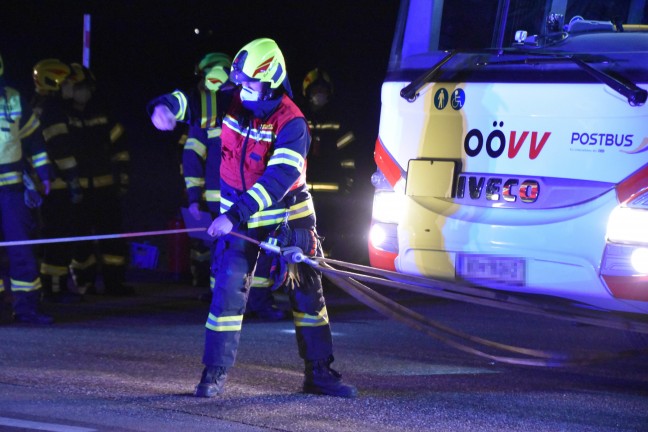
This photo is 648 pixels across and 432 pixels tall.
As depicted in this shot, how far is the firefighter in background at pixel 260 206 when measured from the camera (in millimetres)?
6148

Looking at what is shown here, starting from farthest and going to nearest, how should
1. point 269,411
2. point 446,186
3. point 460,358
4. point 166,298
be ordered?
1. point 166,298
2. point 460,358
3. point 446,186
4. point 269,411

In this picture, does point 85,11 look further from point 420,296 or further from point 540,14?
point 540,14

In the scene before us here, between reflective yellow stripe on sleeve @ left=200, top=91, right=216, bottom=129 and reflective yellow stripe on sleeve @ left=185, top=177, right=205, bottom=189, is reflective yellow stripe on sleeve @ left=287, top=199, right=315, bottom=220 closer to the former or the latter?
reflective yellow stripe on sleeve @ left=200, top=91, right=216, bottom=129

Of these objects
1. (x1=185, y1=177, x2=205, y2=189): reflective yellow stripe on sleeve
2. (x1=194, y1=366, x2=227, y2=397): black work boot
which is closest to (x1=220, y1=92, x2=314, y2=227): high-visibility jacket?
(x1=194, y1=366, x2=227, y2=397): black work boot

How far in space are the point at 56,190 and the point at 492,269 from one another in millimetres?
4991

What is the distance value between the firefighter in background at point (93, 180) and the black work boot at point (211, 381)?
4481 millimetres

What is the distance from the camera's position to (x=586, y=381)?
7082 millimetres

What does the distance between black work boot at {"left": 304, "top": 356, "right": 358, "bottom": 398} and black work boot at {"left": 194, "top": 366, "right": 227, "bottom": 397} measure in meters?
0.48

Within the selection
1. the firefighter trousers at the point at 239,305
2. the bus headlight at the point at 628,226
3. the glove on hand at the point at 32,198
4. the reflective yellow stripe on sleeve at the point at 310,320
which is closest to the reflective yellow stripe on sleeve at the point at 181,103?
the firefighter trousers at the point at 239,305

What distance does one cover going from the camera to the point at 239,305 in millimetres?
6281

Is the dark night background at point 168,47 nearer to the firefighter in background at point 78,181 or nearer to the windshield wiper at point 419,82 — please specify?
the firefighter in background at point 78,181

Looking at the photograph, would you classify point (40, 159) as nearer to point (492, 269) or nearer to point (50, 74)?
point (50, 74)

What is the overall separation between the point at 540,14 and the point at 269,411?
10.0 feet

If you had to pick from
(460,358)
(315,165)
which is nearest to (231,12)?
(315,165)
